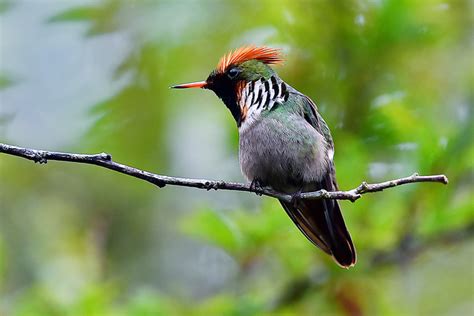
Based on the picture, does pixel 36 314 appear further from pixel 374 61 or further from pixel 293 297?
pixel 374 61

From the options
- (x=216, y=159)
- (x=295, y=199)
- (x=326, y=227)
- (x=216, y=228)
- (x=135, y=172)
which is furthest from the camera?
(x=216, y=159)

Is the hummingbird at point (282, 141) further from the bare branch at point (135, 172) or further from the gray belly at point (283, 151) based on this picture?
the bare branch at point (135, 172)

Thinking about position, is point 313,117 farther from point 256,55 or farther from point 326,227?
point 326,227

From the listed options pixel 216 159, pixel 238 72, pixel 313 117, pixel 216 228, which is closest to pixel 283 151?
pixel 313 117

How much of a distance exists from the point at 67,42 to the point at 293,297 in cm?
439

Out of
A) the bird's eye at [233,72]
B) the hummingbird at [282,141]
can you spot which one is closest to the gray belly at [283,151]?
the hummingbird at [282,141]

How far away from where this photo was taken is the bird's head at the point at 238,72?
468cm

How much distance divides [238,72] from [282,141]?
517mm

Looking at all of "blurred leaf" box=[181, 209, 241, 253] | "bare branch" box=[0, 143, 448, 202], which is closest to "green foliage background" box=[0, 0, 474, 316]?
"blurred leaf" box=[181, 209, 241, 253]

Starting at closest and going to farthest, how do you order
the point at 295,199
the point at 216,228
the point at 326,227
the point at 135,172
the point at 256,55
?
1. the point at 135,172
2. the point at 295,199
3. the point at 326,227
4. the point at 256,55
5. the point at 216,228

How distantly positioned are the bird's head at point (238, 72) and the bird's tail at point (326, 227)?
63 centimetres

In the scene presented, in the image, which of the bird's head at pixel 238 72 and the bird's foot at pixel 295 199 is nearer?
the bird's foot at pixel 295 199

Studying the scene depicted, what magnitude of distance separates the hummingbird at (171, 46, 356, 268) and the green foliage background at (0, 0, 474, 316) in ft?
2.69

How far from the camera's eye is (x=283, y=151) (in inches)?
179
